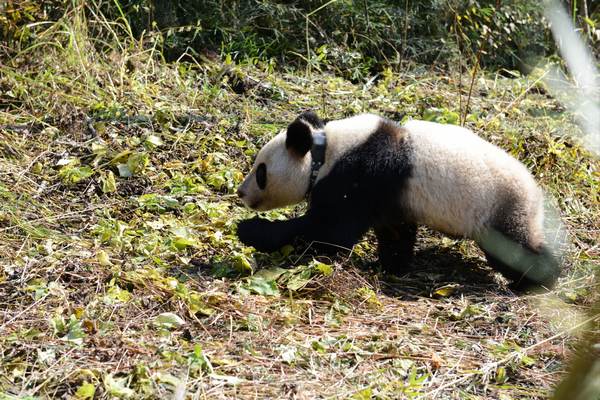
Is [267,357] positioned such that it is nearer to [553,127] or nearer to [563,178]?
[563,178]

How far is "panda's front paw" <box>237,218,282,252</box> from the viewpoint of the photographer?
17.1 ft

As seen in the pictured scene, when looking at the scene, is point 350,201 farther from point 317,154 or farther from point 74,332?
point 74,332

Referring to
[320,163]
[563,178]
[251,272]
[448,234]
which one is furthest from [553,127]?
[251,272]

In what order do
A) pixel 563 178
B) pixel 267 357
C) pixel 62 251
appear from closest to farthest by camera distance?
1. pixel 267 357
2. pixel 62 251
3. pixel 563 178

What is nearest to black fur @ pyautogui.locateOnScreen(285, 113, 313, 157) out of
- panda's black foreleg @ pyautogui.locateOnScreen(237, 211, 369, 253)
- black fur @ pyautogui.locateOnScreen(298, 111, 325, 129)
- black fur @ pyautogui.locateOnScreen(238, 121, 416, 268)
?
black fur @ pyautogui.locateOnScreen(298, 111, 325, 129)

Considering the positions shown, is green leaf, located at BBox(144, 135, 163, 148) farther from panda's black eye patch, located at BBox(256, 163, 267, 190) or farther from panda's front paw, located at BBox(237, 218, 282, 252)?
panda's front paw, located at BBox(237, 218, 282, 252)

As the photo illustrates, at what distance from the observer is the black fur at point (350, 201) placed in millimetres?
5176

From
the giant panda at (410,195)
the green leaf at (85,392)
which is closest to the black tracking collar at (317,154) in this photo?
the giant panda at (410,195)

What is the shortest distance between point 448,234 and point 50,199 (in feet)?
9.70

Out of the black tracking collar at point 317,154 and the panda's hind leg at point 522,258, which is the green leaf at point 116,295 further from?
the panda's hind leg at point 522,258

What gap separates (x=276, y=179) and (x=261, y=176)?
5.3 inches

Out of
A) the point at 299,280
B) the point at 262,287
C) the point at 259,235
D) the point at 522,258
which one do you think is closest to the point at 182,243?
the point at 259,235

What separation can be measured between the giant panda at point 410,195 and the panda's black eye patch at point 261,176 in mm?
205

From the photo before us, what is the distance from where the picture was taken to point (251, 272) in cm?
492
